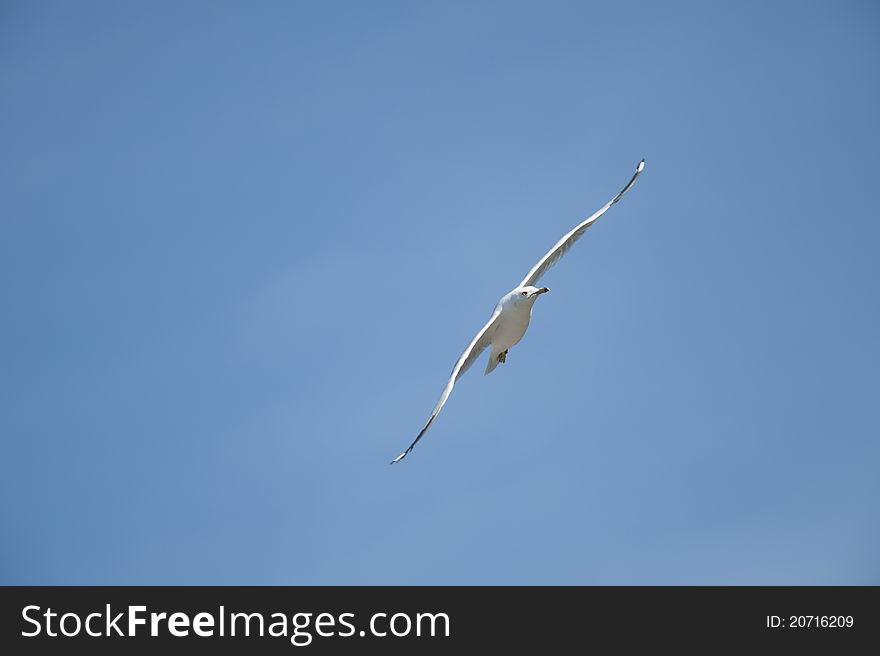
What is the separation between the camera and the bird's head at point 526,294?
1603cm

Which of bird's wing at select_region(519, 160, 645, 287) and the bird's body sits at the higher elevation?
bird's wing at select_region(519, 160, 645, 287)

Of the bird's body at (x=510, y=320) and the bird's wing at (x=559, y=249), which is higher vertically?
the bird's wing at (x=559, y=249)

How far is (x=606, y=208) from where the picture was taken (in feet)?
56.9

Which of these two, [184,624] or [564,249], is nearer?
[184,624]

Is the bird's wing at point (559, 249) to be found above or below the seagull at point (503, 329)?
above

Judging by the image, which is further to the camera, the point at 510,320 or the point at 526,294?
the point at 510,320

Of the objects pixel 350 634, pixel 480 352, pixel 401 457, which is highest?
pixel 480 352

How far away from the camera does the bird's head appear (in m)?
16.0

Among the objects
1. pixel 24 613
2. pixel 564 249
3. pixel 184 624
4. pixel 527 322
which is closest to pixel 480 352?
pixel 527 322

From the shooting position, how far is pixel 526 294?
16062 mm

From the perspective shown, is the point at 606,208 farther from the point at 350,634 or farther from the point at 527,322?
the point at 350,634

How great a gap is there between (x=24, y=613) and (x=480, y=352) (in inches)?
252

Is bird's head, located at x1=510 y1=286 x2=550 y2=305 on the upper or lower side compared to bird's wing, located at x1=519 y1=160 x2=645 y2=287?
lower

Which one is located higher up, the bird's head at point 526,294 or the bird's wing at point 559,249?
the bird's wing at point 559,249
